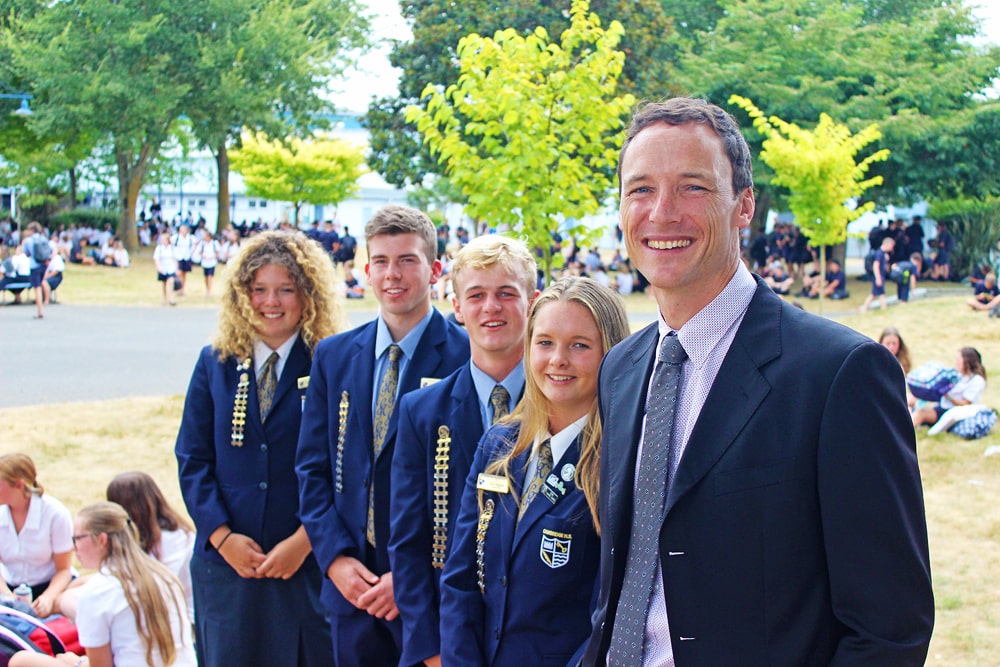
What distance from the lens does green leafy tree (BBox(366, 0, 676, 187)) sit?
83.0 ft

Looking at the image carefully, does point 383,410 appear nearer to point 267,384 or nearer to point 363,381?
point 363,381

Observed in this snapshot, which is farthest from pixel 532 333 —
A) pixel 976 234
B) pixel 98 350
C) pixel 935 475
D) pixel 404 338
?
pixel 976 234

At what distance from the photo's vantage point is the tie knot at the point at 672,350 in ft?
7.09

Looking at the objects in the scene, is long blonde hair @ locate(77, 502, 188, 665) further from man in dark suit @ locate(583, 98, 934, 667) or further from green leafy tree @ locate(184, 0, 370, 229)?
green leafy tree @ locate(184, 0, 370, 229)

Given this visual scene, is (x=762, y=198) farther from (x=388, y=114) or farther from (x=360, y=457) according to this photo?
(x=360, y=457)

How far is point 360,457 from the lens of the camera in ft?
12.6

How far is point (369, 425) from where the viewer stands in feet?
12.7

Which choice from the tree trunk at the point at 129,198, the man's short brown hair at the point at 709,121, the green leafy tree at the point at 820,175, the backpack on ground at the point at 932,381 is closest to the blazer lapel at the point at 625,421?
the man's short brown hair at the point at 709,121

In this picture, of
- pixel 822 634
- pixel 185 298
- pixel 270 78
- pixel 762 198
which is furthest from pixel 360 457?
pixel 270 78

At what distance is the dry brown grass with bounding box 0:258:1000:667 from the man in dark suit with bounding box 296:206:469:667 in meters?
3.53

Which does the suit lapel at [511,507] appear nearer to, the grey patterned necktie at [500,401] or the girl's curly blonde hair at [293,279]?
the grey patterned necktie at [500,401]

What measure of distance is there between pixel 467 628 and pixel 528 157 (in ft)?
14.5

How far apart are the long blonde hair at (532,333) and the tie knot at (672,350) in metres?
0.76

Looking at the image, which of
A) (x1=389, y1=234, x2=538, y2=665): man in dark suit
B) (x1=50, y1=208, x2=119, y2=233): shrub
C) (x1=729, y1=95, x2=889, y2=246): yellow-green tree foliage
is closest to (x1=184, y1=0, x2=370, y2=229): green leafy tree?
(x1=50, y1=208, x2=119, y2=233): shrub
